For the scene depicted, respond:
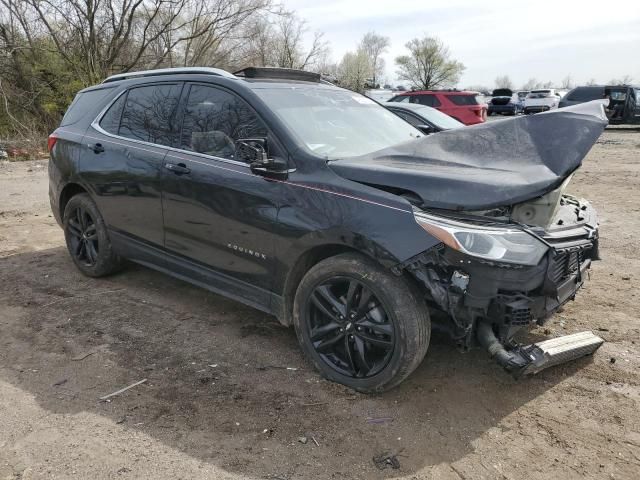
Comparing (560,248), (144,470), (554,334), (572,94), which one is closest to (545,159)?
(560,248)

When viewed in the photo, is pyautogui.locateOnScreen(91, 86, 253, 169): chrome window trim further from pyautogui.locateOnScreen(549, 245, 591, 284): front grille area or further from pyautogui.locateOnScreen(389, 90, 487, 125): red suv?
pyautogui.locateOnScreen(389, 90, 487, 125): red suv

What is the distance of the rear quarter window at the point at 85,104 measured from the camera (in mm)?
4820

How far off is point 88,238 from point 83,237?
73 mm

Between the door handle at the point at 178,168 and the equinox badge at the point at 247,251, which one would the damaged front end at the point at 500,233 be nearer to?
the equinox badge at the point at 247,251

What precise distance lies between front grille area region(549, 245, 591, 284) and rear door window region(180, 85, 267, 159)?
6.25 feet

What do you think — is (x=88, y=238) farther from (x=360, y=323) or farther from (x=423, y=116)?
(x=423, y=116)

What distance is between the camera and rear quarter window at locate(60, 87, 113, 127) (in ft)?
15.8

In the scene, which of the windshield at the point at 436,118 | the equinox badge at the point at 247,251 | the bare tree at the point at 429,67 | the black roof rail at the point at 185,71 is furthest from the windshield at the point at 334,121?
the bare tree at the point at 429,67

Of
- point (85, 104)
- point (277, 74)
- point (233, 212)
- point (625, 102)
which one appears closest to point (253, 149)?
point (233, 212)

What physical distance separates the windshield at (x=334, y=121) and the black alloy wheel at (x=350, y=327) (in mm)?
846

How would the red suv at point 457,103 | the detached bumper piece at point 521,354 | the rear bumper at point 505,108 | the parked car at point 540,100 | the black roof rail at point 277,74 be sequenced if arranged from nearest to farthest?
the detached bumper piece at point 521,354 < the black roof rail at point 277,74 < the red suv at point 457,103 < the parked car at point 540,100 < the rear bumper at point 505,108

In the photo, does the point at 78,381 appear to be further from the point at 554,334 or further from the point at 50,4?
the point at 50,4

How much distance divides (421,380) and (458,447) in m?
0.62

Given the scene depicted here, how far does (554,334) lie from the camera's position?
148 inches
